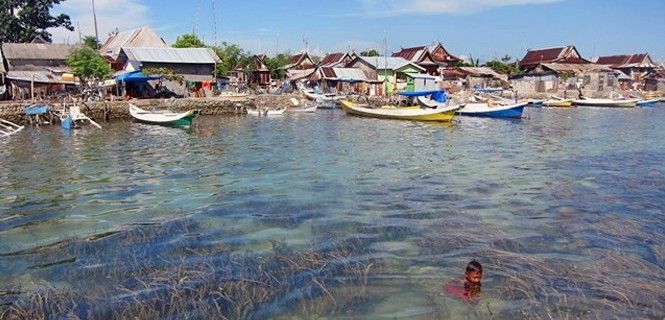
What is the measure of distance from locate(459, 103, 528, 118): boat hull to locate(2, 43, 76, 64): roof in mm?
34101

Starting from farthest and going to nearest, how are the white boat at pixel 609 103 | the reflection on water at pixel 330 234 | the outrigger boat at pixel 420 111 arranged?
the white boat at pixel 609 103
the outrigger boat at pixel 420 111
the reflection on water at pixel 330 234

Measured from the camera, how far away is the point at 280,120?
3828 centimetres

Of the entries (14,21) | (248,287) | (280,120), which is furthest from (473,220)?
(14,21)

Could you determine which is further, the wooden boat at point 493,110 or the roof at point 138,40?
the roof at point 138,40

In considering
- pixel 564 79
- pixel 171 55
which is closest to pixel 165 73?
pixel 171 55

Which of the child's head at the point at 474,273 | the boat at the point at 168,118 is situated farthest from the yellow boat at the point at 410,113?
the child's head at the point at 474,273

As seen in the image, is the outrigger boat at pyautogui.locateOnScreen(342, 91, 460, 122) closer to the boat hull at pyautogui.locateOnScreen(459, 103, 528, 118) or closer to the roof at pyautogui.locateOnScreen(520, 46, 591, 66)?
the boat hull at pyautogui.locateOnScreen(459, 103, 528, 118)

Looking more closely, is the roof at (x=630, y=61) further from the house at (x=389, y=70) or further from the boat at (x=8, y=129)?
the boat at (x=8, y=129)

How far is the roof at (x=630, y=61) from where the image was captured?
73000 mm

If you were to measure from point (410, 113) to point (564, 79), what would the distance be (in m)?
38.4

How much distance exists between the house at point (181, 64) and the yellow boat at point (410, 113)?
1406cm

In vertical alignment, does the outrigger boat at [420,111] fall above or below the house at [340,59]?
below

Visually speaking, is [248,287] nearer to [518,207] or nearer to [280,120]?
[518,207]

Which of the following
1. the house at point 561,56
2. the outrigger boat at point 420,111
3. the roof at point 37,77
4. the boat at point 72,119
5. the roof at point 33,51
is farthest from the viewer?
the house at point 561,56
